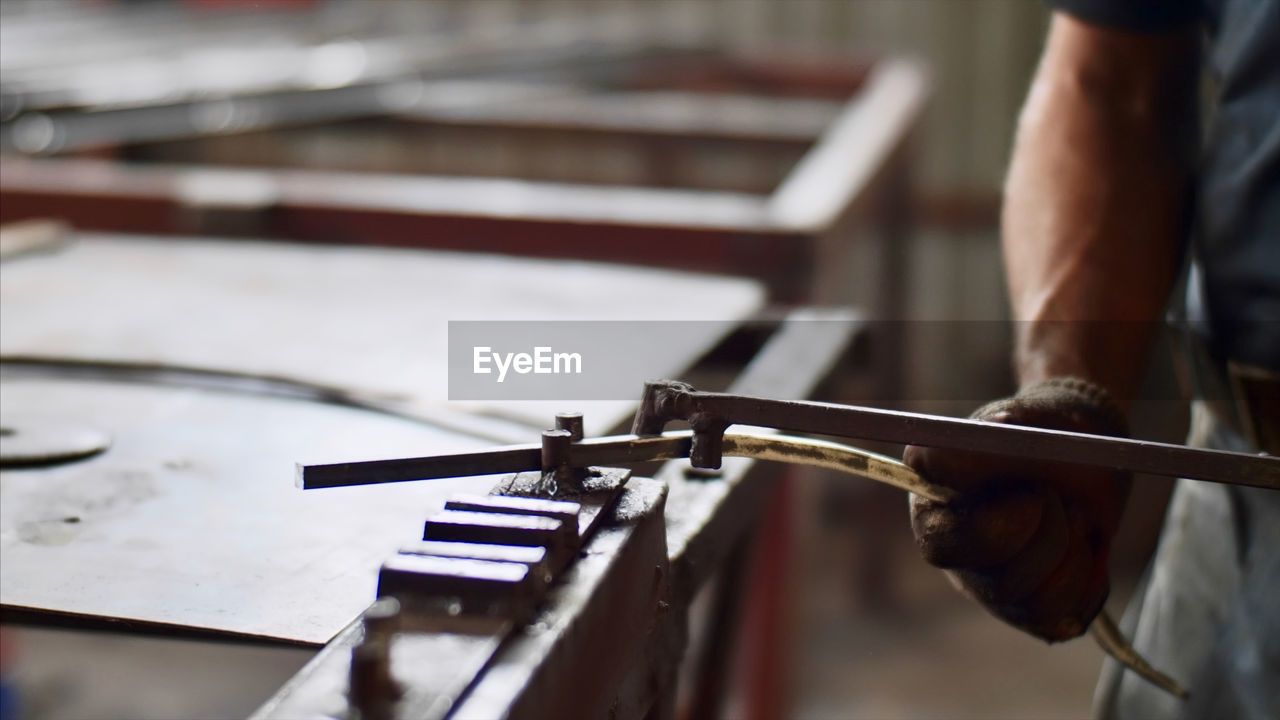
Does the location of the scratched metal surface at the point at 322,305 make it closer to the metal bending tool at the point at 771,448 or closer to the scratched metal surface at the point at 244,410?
the scratched metal surface at the point at 244,410

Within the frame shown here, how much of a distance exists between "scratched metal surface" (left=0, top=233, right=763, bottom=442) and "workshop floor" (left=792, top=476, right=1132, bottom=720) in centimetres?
152

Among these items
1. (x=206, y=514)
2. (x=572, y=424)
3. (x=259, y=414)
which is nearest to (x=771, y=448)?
(x=572, y=424)

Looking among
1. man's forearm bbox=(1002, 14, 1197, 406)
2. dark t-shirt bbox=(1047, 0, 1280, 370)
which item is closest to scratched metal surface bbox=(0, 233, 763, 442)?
man's forearm bbox=(1002, 14, 1197, 406)

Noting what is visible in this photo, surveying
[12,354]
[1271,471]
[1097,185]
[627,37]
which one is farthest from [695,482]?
[627,37]

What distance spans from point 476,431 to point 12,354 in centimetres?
47

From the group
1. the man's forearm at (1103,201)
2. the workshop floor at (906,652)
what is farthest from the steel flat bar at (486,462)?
the workshop floor at (906,652)

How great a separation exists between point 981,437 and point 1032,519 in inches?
4.6

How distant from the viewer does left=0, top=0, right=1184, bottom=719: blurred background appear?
1.70 meters

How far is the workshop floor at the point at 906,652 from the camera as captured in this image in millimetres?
2781

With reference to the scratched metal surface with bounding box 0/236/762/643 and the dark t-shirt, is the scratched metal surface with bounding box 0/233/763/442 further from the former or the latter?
the dark t-shirt

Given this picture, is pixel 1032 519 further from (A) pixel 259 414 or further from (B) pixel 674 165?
(B) pixel 674 165

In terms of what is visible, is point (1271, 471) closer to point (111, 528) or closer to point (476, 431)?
point (476, 431)

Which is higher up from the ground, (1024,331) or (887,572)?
(1024,331)

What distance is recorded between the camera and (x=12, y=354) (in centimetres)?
111
